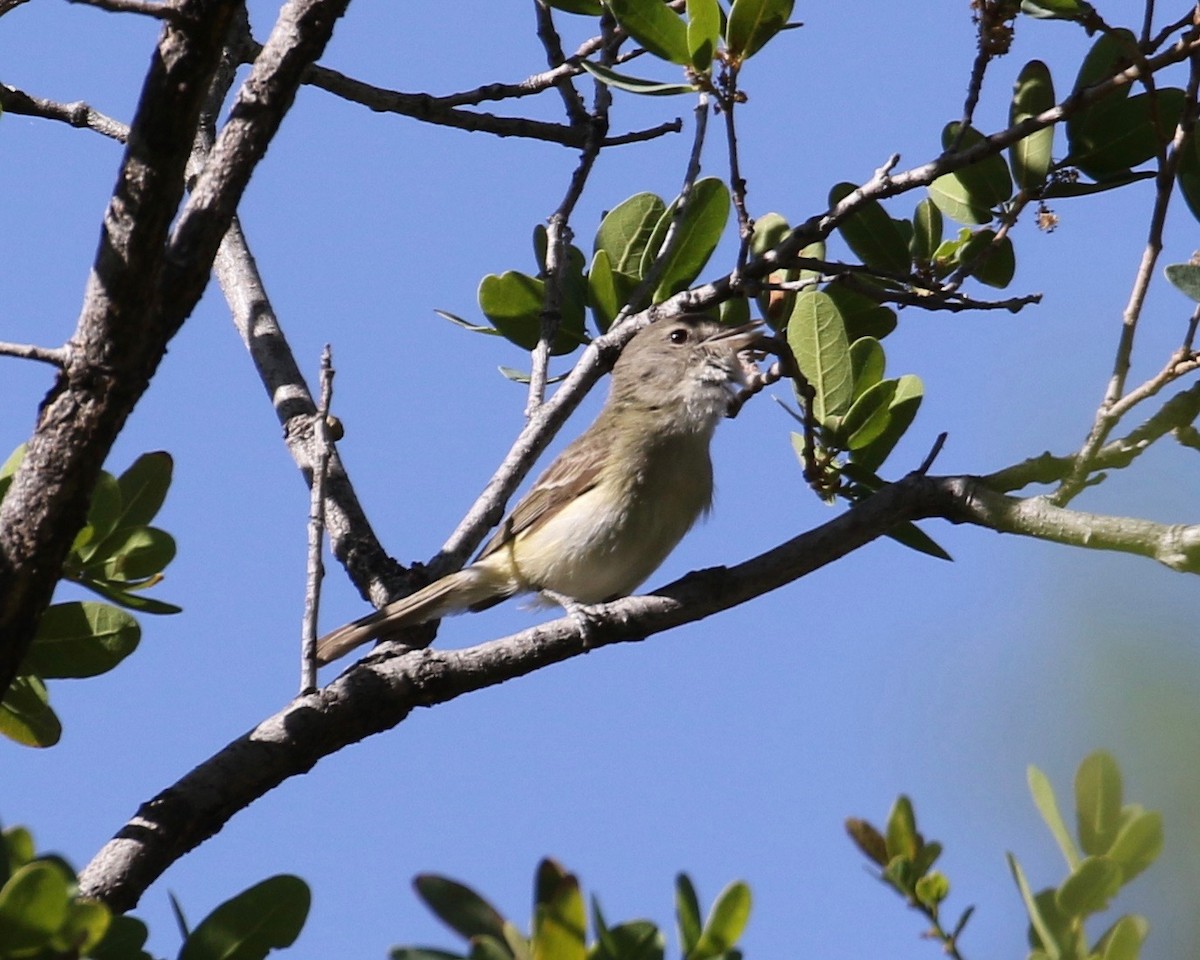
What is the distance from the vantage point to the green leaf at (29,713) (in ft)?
12.7

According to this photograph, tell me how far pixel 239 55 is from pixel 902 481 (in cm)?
347

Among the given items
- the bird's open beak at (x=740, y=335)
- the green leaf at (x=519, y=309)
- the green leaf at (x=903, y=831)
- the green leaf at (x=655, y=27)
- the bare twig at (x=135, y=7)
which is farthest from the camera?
the bird's open beak at (x=740, y=335)

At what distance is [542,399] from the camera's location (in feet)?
17.0

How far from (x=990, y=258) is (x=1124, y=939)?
353 centimetres

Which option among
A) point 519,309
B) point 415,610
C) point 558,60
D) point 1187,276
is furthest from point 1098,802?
point 558,60

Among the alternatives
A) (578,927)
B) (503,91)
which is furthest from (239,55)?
(578,927)

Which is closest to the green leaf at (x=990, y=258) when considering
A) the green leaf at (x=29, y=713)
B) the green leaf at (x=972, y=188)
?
the green leaf at (x=972, y=188)

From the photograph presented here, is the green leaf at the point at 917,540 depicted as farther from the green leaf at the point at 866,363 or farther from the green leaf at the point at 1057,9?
the green leaf at the point at 1057,9

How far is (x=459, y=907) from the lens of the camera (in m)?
2.31

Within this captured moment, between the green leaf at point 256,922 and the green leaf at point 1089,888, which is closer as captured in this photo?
the green leaf at point 1089,888

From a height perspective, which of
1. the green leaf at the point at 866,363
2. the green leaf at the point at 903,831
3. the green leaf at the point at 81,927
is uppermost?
the green leaf at the point at 866,363

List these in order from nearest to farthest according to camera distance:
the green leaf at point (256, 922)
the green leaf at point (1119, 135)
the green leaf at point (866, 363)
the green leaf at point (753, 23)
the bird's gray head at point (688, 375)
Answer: the green leaf at point (256, 922) → the green leaf at point (753, 23) → the green leaf at point (1119, 135) → the green leaf at point (866, 363) → the bird's gray head at point (688, 375)

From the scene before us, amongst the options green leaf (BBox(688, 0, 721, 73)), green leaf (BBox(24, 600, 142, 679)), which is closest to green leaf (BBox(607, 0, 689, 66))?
green leaf (BBox(688, 0, 721, 73))

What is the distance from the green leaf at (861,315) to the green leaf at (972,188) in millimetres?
477
